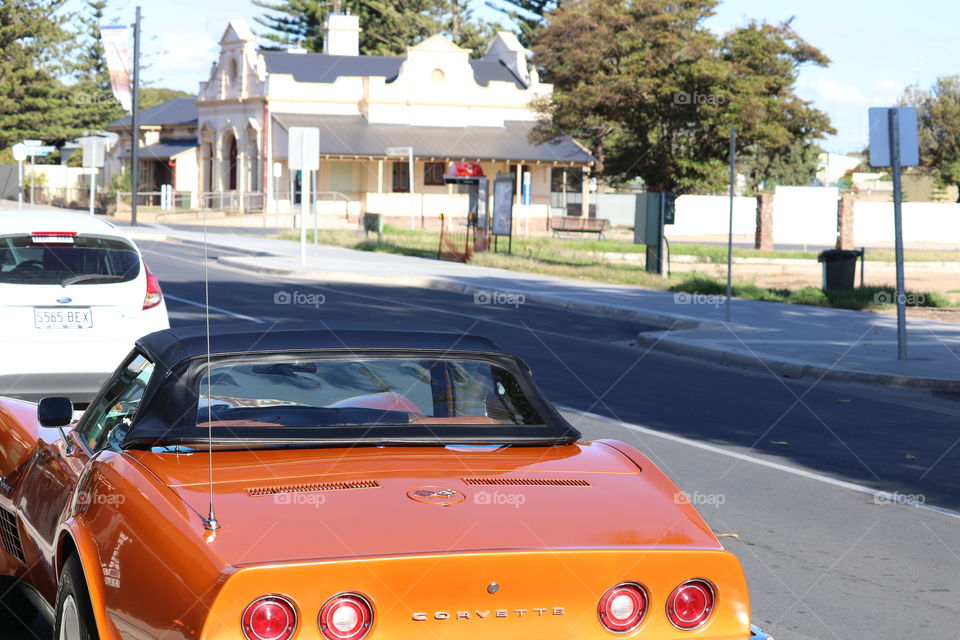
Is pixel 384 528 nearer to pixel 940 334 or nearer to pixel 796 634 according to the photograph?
pixel 796 634

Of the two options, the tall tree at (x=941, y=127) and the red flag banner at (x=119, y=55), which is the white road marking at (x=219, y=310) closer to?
the red flag banner at (x=119, y=55)

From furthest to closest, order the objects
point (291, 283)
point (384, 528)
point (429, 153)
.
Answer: point (429, 153) → point (291, 283) → point (384, 528)

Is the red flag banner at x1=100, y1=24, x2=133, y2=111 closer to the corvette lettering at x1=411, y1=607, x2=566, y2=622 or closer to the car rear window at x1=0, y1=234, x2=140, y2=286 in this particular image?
the car rear window at x1=0, y1=234, x2=140, y2=286

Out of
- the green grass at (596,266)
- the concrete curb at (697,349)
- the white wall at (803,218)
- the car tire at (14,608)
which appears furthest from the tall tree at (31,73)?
the car tire at (14,608)

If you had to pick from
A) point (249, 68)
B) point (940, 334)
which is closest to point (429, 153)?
point (249, 68)

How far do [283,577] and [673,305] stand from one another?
64.2 feet

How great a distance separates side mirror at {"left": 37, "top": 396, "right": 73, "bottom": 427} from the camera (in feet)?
16.0

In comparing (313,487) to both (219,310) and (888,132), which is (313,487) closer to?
(888,132)

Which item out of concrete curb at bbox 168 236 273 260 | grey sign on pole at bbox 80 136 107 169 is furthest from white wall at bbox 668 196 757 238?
grey sign on pole at bbox 80 136 107 169

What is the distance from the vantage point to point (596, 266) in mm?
31312

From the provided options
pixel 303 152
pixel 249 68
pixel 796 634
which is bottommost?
pixel 796 634

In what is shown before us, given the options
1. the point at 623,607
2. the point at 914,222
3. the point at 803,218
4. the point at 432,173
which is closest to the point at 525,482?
the point at 623,607

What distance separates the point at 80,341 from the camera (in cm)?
1030

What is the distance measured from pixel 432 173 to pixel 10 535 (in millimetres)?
61607
